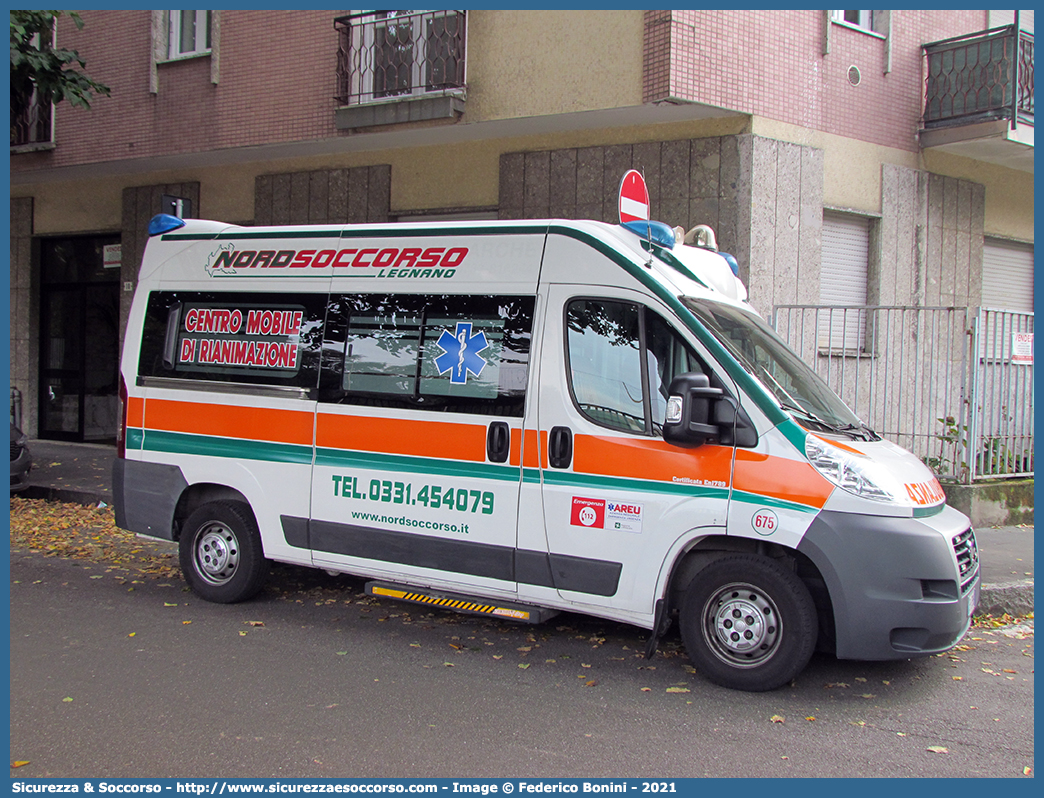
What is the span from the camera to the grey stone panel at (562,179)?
11.7 meters

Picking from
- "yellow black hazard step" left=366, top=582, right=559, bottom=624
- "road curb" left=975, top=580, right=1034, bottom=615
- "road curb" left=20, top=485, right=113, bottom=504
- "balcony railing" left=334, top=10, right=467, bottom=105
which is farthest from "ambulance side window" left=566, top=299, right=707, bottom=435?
"road curb" left=20, top=485, right=113, bottom=504

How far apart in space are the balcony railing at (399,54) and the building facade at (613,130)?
0.03 meters

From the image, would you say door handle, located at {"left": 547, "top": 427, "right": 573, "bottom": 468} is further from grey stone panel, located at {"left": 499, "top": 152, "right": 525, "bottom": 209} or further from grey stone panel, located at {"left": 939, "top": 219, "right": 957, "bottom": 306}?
grey stone panel, located at {"left": 939, "top": 219, "right": 957, "bottom": 306}

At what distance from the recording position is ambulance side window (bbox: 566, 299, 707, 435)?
17.5 ft

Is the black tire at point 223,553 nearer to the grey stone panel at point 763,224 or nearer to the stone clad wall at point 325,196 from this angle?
the grey stone panel at point 763,224

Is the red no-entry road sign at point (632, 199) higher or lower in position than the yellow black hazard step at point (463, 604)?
higher

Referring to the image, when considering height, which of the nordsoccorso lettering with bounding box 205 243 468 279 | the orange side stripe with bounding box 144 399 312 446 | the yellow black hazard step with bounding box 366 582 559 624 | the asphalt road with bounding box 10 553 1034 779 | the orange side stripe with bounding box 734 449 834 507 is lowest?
the asphalt road with bounding box 10 553 1034 779

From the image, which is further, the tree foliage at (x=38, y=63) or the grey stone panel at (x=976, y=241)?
the grey stone panel at (x=976, y=241)

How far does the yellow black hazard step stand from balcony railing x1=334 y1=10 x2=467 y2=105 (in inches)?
287

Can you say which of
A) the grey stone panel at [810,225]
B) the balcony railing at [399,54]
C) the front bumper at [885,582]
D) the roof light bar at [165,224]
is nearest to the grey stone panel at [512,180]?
the balcony railing at [399,54]

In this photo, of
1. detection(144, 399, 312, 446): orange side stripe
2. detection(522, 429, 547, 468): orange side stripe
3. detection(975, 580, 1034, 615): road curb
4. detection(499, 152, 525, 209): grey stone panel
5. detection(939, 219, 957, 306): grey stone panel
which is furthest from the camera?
detection(939, 219, 957, 306): grey stone panel

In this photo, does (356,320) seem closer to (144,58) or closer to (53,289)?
(144,58)

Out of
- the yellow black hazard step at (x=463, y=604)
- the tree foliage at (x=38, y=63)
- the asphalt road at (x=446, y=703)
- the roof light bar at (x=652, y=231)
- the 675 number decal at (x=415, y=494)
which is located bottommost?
the asphalt road at (x=446, y=703)
